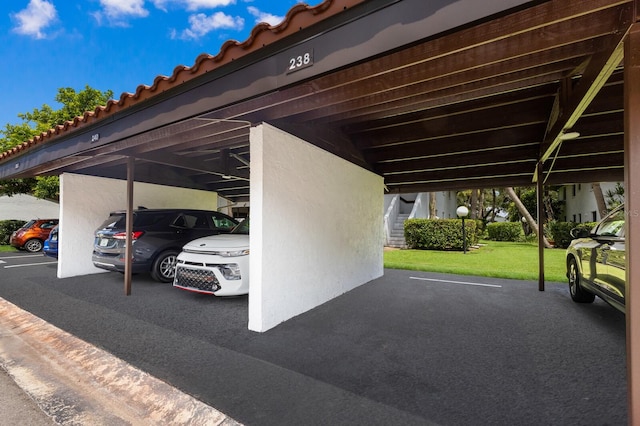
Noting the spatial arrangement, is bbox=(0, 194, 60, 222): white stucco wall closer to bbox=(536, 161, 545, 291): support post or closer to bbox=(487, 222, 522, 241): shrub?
bbox=(536, 161, 545, 291): support post

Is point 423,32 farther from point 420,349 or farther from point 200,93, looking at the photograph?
point 420,349

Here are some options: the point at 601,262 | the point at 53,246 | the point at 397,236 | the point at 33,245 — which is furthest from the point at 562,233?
the point at 33,245

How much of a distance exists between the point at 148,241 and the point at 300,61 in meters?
5.54

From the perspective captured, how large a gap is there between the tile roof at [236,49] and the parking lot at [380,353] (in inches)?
106

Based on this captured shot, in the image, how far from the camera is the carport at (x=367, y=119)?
5.88 ft

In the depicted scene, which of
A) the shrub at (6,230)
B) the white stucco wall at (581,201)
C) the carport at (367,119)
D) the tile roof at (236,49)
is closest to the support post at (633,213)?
the carport at (367,119)

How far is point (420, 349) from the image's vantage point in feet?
10.5

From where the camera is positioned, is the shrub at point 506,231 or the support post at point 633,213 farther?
the shrub at point 506,231

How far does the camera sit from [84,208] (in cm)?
721

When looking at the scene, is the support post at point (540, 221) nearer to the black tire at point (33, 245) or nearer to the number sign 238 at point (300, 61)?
the number sign 238 at point (300, 61)

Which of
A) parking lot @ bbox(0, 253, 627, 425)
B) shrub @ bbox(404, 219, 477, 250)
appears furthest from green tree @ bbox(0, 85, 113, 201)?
shrub @ bbox(404, 219, 477, 250)

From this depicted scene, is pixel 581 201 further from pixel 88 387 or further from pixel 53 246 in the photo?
pixel 53 246

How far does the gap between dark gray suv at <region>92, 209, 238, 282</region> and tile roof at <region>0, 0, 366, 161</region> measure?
297 centimetres

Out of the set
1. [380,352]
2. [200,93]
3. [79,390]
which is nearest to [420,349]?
[380,352]
